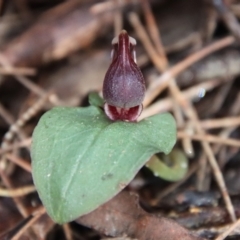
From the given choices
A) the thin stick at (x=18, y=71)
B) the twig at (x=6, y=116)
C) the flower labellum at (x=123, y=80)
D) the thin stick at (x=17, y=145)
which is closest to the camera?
the flower labellum at (x=123, y=80)

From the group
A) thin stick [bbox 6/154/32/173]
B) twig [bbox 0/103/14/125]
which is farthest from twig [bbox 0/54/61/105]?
thin stick [bbox 6/154/32/173]

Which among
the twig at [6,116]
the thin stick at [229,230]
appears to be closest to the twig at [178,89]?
the thin stick at [229,230]

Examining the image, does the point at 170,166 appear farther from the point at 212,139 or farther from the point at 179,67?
the point at 179,67

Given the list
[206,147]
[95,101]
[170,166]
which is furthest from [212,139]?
[95,101]

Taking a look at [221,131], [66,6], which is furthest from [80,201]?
[66,6]

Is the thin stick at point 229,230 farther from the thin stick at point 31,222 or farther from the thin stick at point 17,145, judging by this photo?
the thin stick at point 17,145

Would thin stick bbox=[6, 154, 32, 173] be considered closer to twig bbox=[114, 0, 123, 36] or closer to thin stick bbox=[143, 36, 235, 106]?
thin stick bbox=[143, 36, 235, 106]
